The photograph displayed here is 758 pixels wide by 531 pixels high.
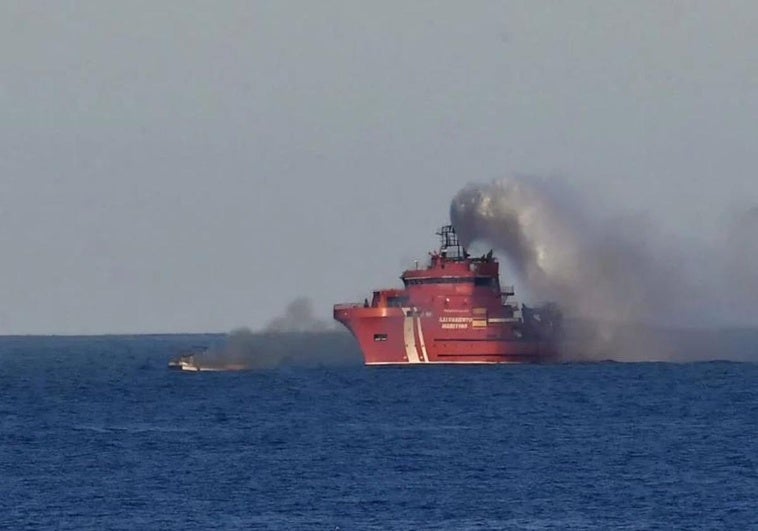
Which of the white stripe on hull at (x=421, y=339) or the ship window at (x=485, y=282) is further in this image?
the ship window at (x=485, y=282)

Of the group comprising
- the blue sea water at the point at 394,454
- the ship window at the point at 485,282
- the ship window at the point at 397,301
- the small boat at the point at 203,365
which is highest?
the ship window at the point at 485,282

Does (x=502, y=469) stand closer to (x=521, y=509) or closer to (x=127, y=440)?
(x=521, y=509)

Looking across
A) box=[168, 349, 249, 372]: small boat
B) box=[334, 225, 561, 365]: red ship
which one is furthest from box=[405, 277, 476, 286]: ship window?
box=[168, 349, 249, 372]: small boat

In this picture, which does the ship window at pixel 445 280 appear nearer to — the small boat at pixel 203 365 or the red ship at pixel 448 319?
the red ship at pixel 448 319

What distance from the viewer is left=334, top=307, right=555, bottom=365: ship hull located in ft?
401

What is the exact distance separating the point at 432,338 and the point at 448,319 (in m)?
1.95

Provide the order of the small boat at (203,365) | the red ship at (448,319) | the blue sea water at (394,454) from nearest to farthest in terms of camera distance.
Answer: the blue sea water at (394,454) → the red ship at (448,319) → the small boat at (203,365)

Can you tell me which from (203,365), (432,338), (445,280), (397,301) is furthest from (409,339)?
(203,365)

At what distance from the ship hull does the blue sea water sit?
391cm

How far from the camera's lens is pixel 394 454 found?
237 feet

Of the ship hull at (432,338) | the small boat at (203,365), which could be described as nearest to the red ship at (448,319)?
the ship hull at (432,338)

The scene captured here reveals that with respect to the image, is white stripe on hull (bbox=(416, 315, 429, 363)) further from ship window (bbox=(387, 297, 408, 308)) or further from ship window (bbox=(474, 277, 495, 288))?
ship window (bbox=(474, 277, 495, 288))

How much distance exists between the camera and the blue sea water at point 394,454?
5678 centimetres

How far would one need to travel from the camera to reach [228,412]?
94562mm
